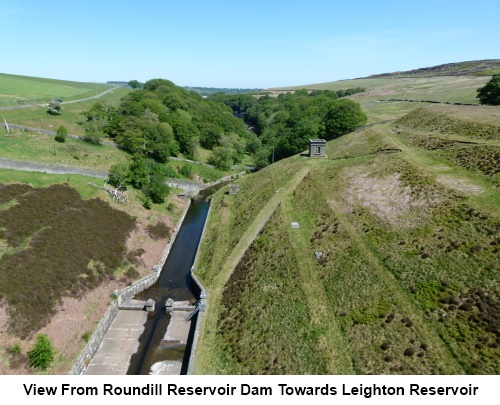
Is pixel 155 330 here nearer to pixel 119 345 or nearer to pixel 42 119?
pixel 119 345

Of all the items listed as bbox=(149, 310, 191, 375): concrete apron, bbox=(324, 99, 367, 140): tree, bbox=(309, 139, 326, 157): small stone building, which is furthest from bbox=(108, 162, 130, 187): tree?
bbox=(324, 99, 367, 140): tree

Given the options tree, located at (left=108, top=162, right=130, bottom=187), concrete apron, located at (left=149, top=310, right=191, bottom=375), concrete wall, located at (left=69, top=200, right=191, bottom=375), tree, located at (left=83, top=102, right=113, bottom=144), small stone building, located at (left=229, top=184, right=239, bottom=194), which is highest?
tree, located at (left=83, top=102, right=113, bottom=144)

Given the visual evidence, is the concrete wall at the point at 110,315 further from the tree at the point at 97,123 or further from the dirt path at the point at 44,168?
the tree at the point at 97,123

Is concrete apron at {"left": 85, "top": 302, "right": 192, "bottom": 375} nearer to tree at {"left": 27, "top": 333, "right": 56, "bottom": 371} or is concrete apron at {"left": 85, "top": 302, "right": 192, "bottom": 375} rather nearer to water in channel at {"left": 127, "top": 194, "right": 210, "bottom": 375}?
water in channel at {"left": 127, "top": 194, "right": 210, "bottom": 375}

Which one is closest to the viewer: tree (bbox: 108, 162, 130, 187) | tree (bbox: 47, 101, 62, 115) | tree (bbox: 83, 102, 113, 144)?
tree (bbox: 108, 162, 130, 187)

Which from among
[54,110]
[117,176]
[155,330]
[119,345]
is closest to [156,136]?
[117,176]

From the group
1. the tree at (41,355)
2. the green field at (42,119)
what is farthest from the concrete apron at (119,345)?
the green field at (42,119)

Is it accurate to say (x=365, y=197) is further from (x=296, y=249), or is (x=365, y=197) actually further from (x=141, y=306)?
(x=141, y=306)
